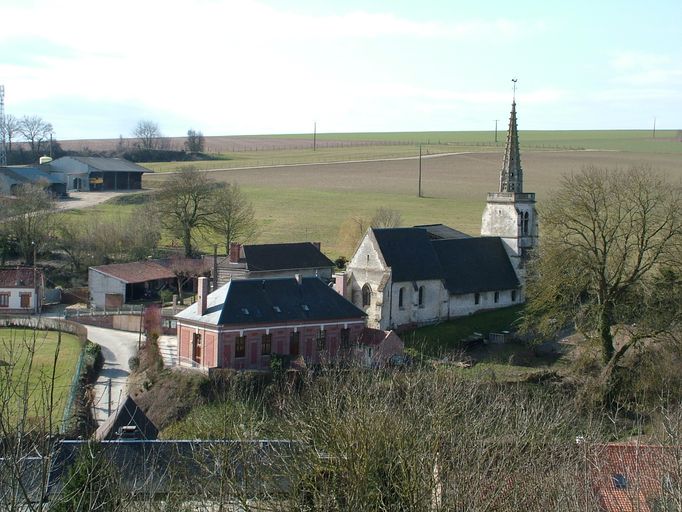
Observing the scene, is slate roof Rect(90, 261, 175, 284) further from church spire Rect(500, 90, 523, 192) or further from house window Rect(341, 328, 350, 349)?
church spire Rect(500, 90, 523, 192)

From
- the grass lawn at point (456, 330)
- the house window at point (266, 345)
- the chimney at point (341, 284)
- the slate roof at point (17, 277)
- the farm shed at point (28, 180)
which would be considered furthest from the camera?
the farm shed at point (28, 180)

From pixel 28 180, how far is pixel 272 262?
38.4 metres

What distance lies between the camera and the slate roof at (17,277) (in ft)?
197

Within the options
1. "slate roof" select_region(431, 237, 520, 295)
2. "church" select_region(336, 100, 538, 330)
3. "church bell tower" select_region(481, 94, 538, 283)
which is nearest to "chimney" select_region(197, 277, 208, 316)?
"church" select_region(336, 100, 538, 330)

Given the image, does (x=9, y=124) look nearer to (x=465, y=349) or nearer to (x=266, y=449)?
(x=465, y=349)

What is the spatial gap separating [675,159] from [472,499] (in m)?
107

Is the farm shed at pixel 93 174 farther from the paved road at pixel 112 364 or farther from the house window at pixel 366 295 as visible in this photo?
the house window at pixel 366 295

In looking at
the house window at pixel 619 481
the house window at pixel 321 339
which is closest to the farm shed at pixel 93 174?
the house window at pixel 321 339

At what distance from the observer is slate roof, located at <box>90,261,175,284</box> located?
61853 millimetres

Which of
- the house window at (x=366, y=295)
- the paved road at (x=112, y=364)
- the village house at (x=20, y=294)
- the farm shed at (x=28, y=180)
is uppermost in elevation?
the farm shed at (x=28, y=180)

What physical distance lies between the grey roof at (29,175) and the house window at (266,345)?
49.7m

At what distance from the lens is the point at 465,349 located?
158 ft

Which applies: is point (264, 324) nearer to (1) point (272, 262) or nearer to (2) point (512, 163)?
(1) point (272, 262)

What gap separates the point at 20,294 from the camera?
2354 inches
